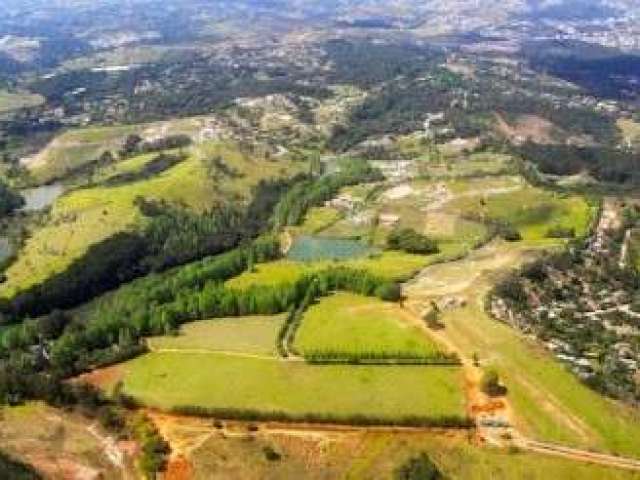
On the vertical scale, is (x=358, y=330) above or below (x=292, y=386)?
below

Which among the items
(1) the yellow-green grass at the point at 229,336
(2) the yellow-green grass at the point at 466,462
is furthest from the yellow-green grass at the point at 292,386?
(2) the yellow-green grass at the point at 466,462

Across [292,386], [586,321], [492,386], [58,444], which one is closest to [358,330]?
[292,386]

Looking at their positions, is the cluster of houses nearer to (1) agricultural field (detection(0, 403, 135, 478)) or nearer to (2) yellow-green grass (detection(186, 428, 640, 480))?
(2) yellow-green grass (detection(186, 428, 640, 480))

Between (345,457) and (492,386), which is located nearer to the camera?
(345,457)

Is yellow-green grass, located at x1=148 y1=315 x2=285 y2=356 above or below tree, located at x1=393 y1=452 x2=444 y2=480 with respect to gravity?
below

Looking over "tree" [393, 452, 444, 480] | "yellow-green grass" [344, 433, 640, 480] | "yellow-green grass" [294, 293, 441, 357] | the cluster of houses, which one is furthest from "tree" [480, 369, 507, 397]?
"tree" [393, 452, 444, 480]

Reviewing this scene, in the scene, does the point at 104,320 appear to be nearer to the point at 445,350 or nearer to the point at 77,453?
the point at 77,453

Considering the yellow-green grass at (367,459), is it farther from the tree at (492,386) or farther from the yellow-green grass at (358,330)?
the yellow-green grass at (358,330)

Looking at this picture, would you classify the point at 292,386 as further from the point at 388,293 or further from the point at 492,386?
the point at 388,293
